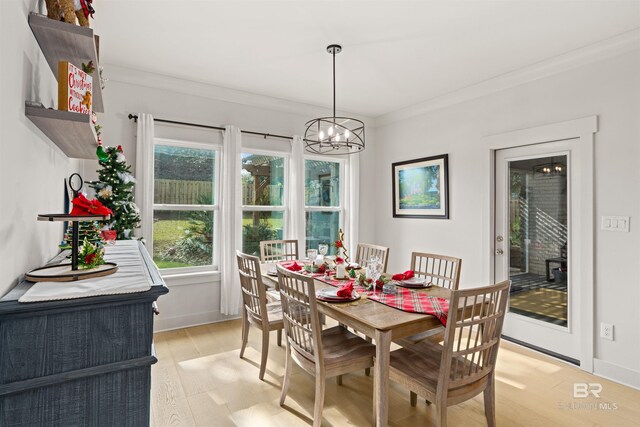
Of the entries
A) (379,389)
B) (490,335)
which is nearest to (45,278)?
(379,389)

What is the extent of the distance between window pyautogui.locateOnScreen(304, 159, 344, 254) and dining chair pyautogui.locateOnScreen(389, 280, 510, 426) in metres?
2.87

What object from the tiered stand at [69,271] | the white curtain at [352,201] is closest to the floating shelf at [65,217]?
the tiered stand at [69,271]

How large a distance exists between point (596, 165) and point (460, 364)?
→ 2235 millimetres

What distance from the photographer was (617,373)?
→ 2.74m

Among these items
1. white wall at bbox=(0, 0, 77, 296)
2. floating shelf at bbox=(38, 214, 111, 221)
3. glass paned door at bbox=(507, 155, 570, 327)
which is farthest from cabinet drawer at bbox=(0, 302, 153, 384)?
glass paned door at bbox=(507, 155, 570, 327)

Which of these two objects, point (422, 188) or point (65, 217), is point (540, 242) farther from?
point (65, 217)

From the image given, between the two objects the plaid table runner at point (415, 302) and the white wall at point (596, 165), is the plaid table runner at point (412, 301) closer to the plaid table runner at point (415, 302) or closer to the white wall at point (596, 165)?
the plaid table runner at point (415, 302)

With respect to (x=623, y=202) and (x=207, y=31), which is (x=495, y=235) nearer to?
(x=623, y=202)

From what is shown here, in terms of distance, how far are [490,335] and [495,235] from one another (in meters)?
2.16

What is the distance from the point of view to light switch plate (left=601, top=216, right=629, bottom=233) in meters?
2.72

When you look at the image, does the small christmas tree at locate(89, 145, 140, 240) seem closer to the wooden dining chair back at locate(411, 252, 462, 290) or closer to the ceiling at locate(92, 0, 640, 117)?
the ceiling at locate(92, 0, 640, 117)

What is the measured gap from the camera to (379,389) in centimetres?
181

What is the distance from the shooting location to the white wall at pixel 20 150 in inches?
35.7

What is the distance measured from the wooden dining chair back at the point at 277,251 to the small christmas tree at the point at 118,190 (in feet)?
4.24
